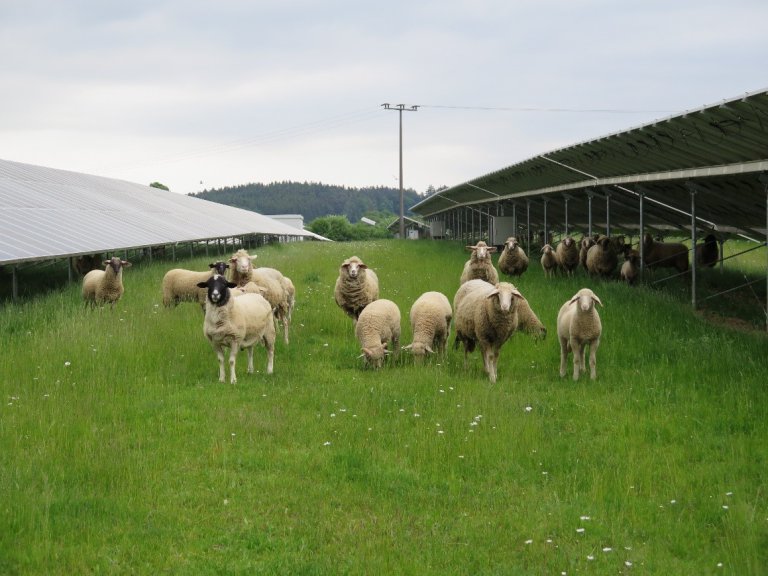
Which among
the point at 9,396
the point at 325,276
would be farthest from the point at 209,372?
the point at 325,276

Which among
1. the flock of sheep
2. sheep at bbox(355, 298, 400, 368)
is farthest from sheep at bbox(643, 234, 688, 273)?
sheep at bbox(355, 298, 400, 368)

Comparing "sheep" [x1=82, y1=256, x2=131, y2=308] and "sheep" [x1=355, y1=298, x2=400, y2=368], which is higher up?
"sheep" [x1=82, y1=256, x2=131, y2=308]

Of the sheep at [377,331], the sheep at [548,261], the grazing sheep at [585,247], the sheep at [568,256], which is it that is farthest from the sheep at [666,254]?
the sheep at [377,331]

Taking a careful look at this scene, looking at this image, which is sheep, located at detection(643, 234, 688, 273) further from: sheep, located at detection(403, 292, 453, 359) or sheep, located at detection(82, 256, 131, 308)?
sheep, located at detection(82, 256, 131, 308)

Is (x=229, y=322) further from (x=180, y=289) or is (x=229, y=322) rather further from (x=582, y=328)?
(x=180, y=289)

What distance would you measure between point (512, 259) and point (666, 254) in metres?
5.06

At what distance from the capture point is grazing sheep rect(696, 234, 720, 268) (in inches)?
1052

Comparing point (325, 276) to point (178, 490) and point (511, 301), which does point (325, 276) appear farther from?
point (178, 490)

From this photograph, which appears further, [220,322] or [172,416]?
[220,322]

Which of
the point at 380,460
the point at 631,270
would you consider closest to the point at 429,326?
the point at 380,460

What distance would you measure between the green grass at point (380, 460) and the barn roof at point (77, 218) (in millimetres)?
6244

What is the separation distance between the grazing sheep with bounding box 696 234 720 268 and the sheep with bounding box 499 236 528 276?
22.0 feet

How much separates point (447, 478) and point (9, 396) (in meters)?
5.15

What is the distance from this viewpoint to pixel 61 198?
92.0ft
